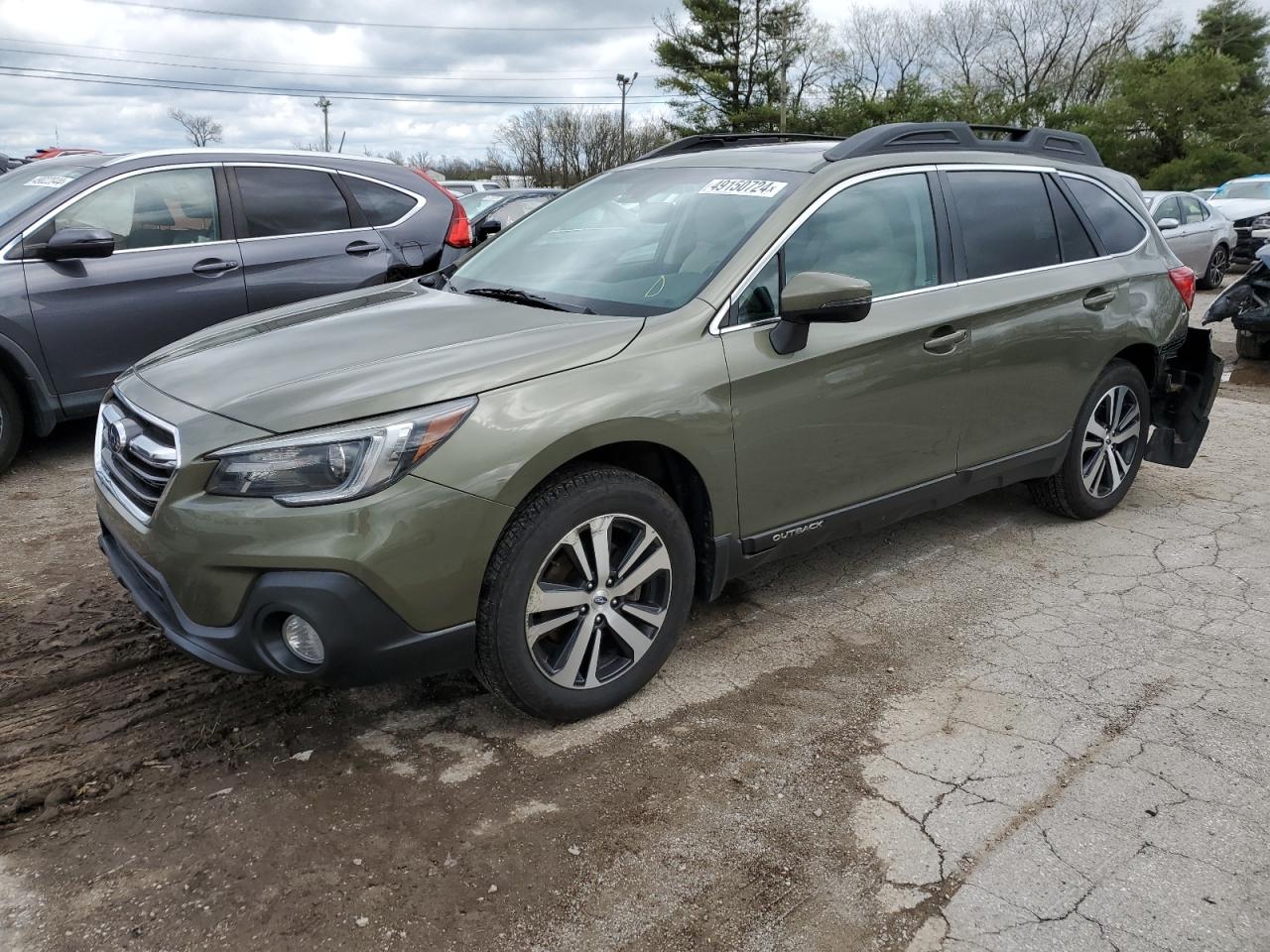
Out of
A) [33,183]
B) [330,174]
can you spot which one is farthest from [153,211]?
[330,174]

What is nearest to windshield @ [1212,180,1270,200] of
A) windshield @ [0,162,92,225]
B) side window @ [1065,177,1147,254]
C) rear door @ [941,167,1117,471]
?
side window @ [1065,177,1147,254]

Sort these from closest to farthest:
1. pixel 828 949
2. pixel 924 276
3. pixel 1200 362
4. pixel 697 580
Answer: pixel 828 949 < pixel 697 580 < pixel 924 276 < pixel 1200 362

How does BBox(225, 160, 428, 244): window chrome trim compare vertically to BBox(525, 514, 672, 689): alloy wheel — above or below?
above

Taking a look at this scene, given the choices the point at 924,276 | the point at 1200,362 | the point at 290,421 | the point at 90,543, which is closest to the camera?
the point at 290,421

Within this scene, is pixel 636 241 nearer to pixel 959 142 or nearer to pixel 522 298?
pixel 522 298

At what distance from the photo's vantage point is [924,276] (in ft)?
12.8

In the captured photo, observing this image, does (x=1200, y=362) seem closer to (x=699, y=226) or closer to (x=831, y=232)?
(x=831, y=232)

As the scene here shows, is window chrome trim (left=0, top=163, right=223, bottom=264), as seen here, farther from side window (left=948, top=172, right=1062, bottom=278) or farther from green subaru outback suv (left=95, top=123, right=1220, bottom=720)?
side window (left=948, top=172, right=1062, bottom=278)

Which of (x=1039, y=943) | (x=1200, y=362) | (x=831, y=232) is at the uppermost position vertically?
(x=831, y=232)

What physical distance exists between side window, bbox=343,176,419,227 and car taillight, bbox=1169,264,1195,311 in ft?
15.1

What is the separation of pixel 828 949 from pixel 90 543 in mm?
3802

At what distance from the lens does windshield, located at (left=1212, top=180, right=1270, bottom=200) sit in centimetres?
2003

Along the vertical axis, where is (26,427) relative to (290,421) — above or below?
below

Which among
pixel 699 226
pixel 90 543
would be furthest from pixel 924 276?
pixel 90 543
